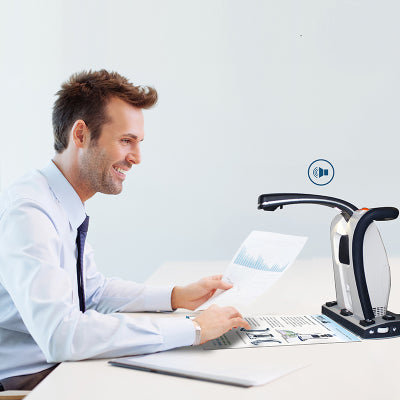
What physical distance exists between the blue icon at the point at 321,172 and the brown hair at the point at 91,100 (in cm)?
169

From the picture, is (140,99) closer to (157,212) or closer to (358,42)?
(157,212)

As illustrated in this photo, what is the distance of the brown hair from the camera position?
1.25 metres

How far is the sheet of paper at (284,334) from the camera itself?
94 cm

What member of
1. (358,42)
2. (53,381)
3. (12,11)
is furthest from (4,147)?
(53,381)

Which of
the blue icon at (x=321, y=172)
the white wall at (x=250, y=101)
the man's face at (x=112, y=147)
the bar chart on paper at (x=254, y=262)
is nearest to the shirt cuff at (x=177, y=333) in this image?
the bar chart on paper at (x=254, y=262)

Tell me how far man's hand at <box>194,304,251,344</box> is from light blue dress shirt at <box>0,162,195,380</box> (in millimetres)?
29

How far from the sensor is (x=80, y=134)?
125 centimetres

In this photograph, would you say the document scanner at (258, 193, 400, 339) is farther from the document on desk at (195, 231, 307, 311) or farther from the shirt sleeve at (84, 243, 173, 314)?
the shirt sleeve at (84, 243, 173, 314)

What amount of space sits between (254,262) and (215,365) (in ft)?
1.30

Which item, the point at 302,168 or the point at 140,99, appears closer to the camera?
the point at 140,99

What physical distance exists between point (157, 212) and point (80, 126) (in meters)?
1.67

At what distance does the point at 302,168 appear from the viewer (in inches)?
111

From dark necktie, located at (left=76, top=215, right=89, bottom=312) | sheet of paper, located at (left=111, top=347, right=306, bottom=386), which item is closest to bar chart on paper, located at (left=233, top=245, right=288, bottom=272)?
sheet of paper, located at (left=111, top=347, right=306, bottom=386)

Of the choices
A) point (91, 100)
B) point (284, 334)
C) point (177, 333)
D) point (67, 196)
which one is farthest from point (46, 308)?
point (91, 100)
